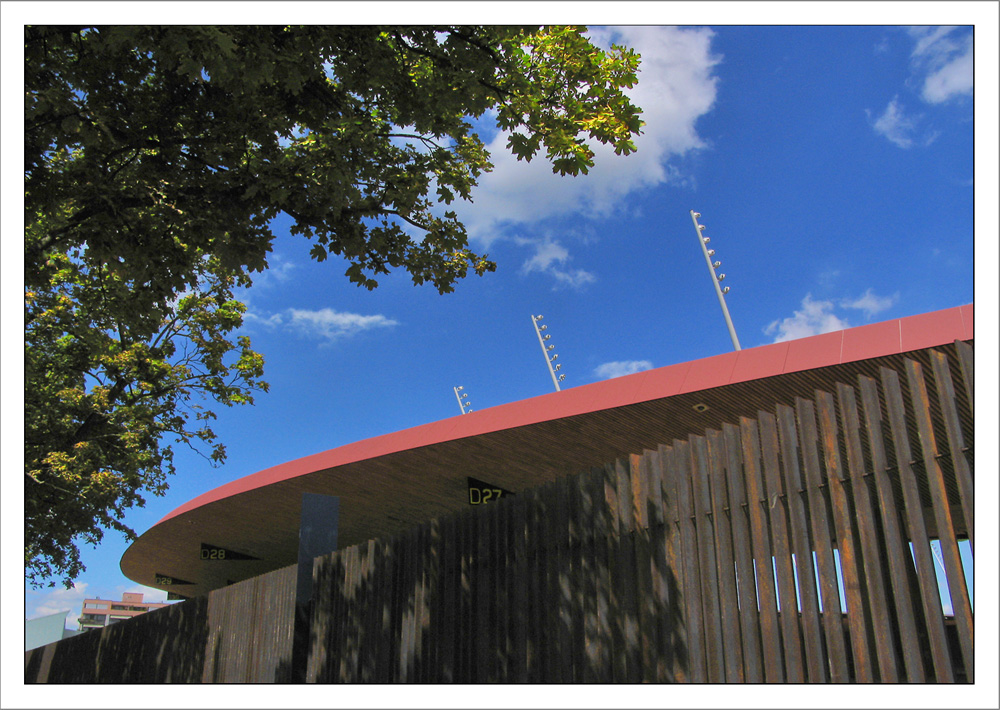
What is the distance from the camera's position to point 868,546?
3.53 m

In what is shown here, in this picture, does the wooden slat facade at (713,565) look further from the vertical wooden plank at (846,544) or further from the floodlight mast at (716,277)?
the floodlight mast at (716,277)

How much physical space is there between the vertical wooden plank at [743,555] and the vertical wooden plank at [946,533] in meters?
0.97

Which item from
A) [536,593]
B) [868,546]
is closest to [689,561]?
[868,546]

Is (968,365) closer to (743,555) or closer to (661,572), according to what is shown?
(743,555)

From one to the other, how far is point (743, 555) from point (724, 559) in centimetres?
12

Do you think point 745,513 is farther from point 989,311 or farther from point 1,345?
point 1,345

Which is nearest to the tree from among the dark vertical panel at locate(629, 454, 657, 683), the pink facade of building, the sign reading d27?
the dark vertical panel at locate(629, 454, 657, 683)

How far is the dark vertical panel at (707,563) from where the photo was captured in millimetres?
3965

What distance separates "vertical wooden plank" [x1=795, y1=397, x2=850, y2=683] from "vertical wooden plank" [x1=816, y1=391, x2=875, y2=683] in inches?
1.8

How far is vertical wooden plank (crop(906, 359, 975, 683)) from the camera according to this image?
306 centimetres

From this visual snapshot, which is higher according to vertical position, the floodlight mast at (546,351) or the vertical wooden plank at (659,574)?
the floodlight mast at (546,351)

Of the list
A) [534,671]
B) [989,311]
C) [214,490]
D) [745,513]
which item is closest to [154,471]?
[214,490]

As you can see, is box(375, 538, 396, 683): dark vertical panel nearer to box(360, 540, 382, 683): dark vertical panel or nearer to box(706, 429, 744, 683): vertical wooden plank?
box(360, 540, 382, 683): dark vertical panel

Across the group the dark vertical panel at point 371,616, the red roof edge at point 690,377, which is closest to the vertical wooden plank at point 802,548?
the red roof edge at point 690,377
